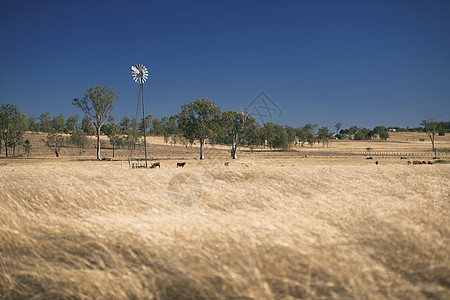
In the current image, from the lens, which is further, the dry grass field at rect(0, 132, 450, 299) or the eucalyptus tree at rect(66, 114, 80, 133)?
the eucalyptus tree at rect(66, 114, 80, 133)

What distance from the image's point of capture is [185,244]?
3107 millimetres

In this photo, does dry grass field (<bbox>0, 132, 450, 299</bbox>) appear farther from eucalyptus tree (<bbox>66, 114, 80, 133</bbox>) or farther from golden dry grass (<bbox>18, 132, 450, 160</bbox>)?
eucalyptus tree (<bbox>66, 114, 80, 133</bbox>)

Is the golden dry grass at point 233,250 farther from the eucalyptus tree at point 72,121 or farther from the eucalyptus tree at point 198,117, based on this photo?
the eucalyptus tree at point 72,121

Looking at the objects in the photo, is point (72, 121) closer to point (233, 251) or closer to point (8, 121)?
point (8, 121)

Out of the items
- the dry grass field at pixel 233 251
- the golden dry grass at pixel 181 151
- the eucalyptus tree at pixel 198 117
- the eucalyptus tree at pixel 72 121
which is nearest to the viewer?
the dry grass field at pixel 233 251

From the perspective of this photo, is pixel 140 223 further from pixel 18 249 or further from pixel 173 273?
pixel 18 249

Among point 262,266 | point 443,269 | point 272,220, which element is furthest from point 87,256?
point 443,269

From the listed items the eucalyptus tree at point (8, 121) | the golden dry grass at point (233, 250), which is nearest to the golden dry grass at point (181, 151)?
the eucalyptus tree at point (8, 121)

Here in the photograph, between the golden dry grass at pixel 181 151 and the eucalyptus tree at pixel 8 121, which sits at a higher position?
the eucalyptus tree at pixel 8 121

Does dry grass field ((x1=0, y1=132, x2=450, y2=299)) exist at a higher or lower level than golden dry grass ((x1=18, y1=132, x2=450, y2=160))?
higher

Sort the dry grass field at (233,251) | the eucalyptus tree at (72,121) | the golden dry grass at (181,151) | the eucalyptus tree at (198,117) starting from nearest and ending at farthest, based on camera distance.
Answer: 1. the dry grass field at (233,251)
2. the eucalyptus tree at (198,117)
3. the golden dry grass at (181,151)
4. the eucalyptus tree at (72,121)

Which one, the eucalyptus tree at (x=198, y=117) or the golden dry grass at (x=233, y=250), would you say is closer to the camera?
the golden dry grass at (x=233, y=250)


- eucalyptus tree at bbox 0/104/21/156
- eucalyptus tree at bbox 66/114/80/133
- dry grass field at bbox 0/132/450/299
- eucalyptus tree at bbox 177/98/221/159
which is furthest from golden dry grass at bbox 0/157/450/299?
eucalyptus tree at bbox 66/114/80/133

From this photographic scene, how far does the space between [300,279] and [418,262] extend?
5.07 feet
